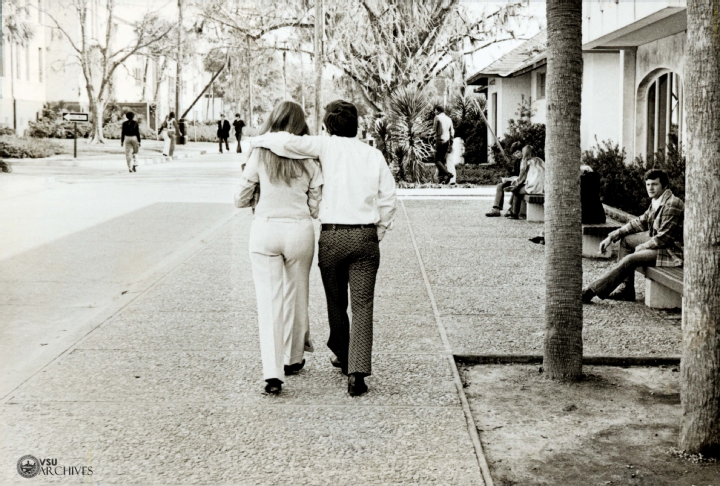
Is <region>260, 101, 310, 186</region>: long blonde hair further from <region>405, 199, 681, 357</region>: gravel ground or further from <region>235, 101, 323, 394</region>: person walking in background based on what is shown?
<region>405, 199, 681, 357</region>: gravel ground

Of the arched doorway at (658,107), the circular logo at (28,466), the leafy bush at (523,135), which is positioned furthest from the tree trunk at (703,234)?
the leafy bush at (523,135)

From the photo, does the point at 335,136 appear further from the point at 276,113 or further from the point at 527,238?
the point at 527,238

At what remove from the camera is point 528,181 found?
15344 mm

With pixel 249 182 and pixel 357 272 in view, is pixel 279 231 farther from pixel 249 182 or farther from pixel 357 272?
pixel 357 272

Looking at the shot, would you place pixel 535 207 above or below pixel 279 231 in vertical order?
below

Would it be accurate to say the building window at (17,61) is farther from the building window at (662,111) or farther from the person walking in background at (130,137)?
the building window at (662,111)

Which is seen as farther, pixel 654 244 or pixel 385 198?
pixel 654 244

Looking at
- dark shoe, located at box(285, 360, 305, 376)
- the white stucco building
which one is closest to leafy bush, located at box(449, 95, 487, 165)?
the white stucco building

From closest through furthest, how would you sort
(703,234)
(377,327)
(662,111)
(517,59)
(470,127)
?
(703,234) < (377,327) < (662,111) < (517,59) < (470,127)

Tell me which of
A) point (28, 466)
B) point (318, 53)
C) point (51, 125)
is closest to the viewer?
point (28, 466)

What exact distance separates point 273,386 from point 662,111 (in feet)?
47.0

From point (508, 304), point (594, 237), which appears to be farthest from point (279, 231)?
point (594, 237)

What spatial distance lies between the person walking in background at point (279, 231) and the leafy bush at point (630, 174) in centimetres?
834

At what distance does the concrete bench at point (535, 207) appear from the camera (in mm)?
14977
